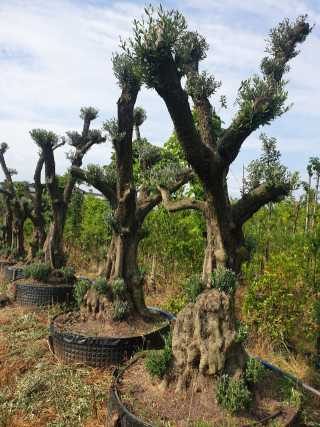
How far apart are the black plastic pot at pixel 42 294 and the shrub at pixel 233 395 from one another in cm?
449

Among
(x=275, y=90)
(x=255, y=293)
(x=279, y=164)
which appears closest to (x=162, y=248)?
(x=255, y=293)

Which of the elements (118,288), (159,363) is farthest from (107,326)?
(159,363)

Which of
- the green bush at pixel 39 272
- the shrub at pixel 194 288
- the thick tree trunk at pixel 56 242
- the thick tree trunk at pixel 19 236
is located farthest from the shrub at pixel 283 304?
the thick tree trunk at pixel 19 236

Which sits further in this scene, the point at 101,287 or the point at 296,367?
the point at 101,287

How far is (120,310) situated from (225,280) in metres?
1.96

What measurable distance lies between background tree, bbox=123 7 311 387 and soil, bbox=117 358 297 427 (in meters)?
0.16

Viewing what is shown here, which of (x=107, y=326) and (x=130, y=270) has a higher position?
(x=130, y=270)

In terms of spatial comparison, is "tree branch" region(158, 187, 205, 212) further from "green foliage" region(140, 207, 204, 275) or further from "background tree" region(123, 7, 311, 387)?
"green foliage" region(140, 207, 204, 275)

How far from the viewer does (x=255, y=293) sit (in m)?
5.52

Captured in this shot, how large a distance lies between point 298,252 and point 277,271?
1.54ft

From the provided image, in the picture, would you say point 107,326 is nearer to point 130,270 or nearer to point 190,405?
point 130,270

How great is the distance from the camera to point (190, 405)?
3078mm

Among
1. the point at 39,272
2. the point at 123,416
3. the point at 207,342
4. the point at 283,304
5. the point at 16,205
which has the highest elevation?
the point at 16,205

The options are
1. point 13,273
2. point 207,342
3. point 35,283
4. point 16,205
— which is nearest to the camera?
point 207,342
